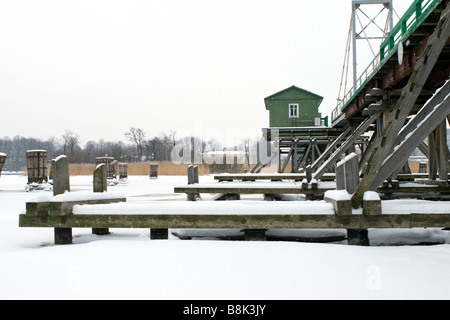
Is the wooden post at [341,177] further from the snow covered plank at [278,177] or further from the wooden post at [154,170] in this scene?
the wooden post at [154,170]

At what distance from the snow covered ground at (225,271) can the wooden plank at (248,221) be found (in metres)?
0.21

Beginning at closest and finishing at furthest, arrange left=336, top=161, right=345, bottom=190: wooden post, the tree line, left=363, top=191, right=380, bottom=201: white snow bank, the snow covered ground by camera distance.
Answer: the snow covered ground < left=363, top=191, right=380, bottom=201: white snow bank < left=336, top=161, right=345, bottom=190: wooden post < the tree line

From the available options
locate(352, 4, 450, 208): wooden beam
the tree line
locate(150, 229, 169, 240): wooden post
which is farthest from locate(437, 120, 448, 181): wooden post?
the tree line

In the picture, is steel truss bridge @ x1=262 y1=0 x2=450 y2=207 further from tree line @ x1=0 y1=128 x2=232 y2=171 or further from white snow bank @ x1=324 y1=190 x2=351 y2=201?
tree line @ x1=0 y1=128 x2=232 y2=171

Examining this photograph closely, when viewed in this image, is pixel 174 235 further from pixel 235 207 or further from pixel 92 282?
pixel 92 282

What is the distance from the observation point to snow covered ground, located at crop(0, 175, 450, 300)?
2580 millimetres

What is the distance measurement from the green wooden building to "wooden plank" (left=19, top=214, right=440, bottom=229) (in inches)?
913

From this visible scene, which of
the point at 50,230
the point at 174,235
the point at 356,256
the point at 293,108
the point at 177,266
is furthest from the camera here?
the point at 293,108

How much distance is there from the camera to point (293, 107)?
2667 centimetres

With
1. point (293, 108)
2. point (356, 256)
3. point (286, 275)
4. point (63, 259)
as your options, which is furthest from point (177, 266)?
point (293, 108)

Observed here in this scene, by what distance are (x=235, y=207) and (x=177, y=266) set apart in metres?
1.17

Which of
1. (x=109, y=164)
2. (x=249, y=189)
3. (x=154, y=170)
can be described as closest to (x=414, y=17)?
(x=249, y=189)

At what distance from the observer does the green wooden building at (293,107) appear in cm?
2662

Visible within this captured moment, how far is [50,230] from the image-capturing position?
5762 mm
